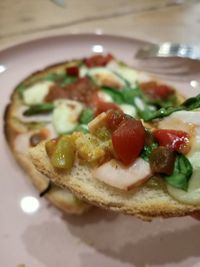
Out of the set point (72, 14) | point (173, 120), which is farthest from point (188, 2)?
point (173, 120)

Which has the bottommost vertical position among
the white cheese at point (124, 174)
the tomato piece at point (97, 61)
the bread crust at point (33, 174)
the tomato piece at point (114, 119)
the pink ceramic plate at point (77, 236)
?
the pink ceramic plate at point (77, 236)

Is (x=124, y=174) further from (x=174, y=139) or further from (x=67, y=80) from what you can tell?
(x=67, y=80)

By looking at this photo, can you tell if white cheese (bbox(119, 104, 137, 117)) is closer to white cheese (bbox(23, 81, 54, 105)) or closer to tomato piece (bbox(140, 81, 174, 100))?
→ tomato piece (bbox(140, 81, 174, 100))

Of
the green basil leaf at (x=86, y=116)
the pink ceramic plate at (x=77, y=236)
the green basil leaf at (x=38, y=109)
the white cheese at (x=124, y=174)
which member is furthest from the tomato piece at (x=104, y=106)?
the white cheese at (x=124, y=174)

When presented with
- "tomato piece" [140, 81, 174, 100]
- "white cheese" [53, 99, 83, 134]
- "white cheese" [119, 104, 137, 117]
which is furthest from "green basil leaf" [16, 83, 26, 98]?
"tomato piece" [140, 81, 174, 100]

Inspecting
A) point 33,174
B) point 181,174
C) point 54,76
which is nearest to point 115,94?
point 54,76

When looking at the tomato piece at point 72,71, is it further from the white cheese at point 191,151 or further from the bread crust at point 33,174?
the white cheese at point 191,151

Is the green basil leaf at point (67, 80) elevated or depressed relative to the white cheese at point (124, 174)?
elevated
